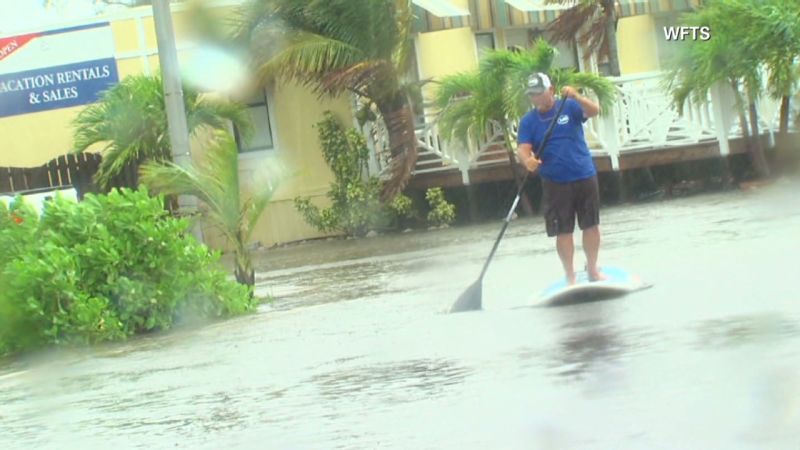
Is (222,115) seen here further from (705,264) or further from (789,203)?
(705,264)

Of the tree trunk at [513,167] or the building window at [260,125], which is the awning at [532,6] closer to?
the tree trunk at [513,167]

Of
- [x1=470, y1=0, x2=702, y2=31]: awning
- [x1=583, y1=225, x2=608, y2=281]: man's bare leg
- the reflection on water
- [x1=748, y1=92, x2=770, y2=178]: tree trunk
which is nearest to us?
the reflection on water

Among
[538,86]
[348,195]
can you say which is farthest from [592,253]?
[348,195]

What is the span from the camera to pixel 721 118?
68.8 ft

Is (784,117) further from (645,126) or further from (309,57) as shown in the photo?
(309,57)

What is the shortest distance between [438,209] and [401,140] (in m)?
1.19

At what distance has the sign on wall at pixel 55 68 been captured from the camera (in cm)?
2388

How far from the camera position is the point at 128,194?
12328 millimetres

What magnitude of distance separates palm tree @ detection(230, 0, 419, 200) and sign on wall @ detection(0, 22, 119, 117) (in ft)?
11.6

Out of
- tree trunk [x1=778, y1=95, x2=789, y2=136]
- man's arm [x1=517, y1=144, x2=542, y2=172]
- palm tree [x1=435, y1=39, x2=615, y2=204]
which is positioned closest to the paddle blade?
man's arm [x1=517, y1=144, x2=542, y2=172]

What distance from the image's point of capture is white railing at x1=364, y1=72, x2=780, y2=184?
2111 centimetres

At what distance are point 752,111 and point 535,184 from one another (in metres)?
3.47

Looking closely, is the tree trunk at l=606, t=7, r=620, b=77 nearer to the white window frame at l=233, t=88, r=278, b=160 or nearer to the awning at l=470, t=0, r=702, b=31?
the awning at l=470, t=0, r=702, b=31

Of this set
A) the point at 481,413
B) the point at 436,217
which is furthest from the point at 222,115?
the point at 481,413
